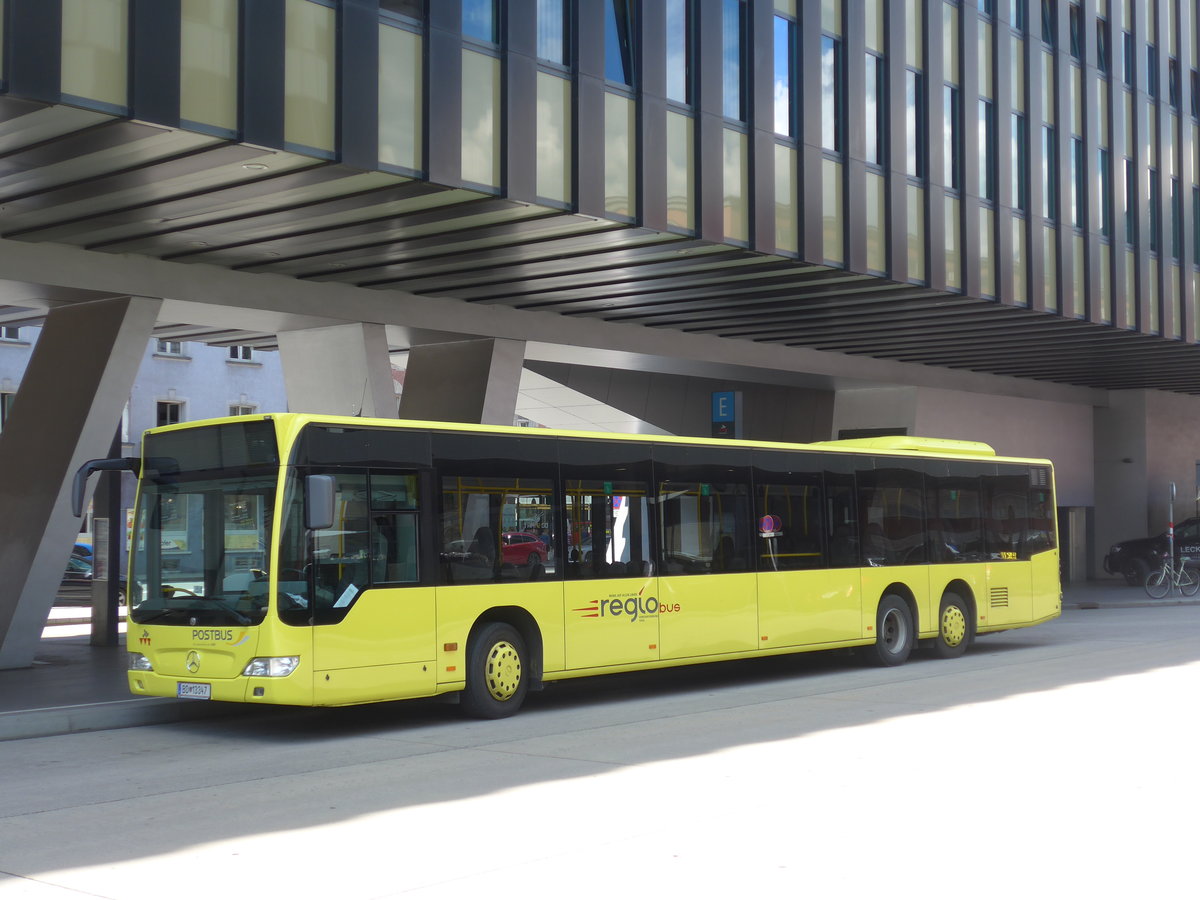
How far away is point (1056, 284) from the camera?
79.4 feet

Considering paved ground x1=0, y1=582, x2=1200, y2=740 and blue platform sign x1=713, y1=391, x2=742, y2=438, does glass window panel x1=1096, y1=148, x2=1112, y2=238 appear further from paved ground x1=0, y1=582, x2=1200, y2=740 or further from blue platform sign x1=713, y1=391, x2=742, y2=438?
paved ground x1=0, y1=582, x2=1200, y2=740

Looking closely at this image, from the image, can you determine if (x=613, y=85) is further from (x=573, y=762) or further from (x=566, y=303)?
(x=573, y=762)

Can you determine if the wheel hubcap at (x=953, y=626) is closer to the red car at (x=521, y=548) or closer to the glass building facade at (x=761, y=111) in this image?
the glass building facade at (x=761, y=111)

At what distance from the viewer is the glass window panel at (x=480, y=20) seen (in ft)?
46.7

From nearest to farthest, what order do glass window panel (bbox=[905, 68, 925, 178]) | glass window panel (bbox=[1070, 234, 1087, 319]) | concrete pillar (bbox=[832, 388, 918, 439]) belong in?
1. glass window panel (bbox=[905, 68, 925, 178])
2. glass window panel (bbox=[1070, 234, 1087, 319])
3. concrete pillar (bbox=[832, 388, 918, 439])

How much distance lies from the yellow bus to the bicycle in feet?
54.4

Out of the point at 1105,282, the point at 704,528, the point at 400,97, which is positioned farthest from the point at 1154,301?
the point at 400,97

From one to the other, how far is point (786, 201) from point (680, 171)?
240 cm

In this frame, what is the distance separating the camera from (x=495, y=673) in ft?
40.5

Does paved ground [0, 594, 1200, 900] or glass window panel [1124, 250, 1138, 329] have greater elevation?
glass window panel [1124, 250, 1138, 329]

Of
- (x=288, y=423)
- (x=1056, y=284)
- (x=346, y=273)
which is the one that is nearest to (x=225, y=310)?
(x=346, y=273)

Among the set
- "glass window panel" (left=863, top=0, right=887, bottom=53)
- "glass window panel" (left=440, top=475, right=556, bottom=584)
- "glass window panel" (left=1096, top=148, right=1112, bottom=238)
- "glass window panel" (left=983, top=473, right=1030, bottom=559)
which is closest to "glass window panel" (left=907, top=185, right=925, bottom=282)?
"glass window panel" (left=863, top=0, right=887, bottom=53)

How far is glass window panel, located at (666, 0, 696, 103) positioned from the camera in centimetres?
1683

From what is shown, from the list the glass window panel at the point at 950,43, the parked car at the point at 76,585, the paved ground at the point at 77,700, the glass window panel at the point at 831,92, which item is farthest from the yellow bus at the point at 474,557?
the parked car at the point at 76,585
